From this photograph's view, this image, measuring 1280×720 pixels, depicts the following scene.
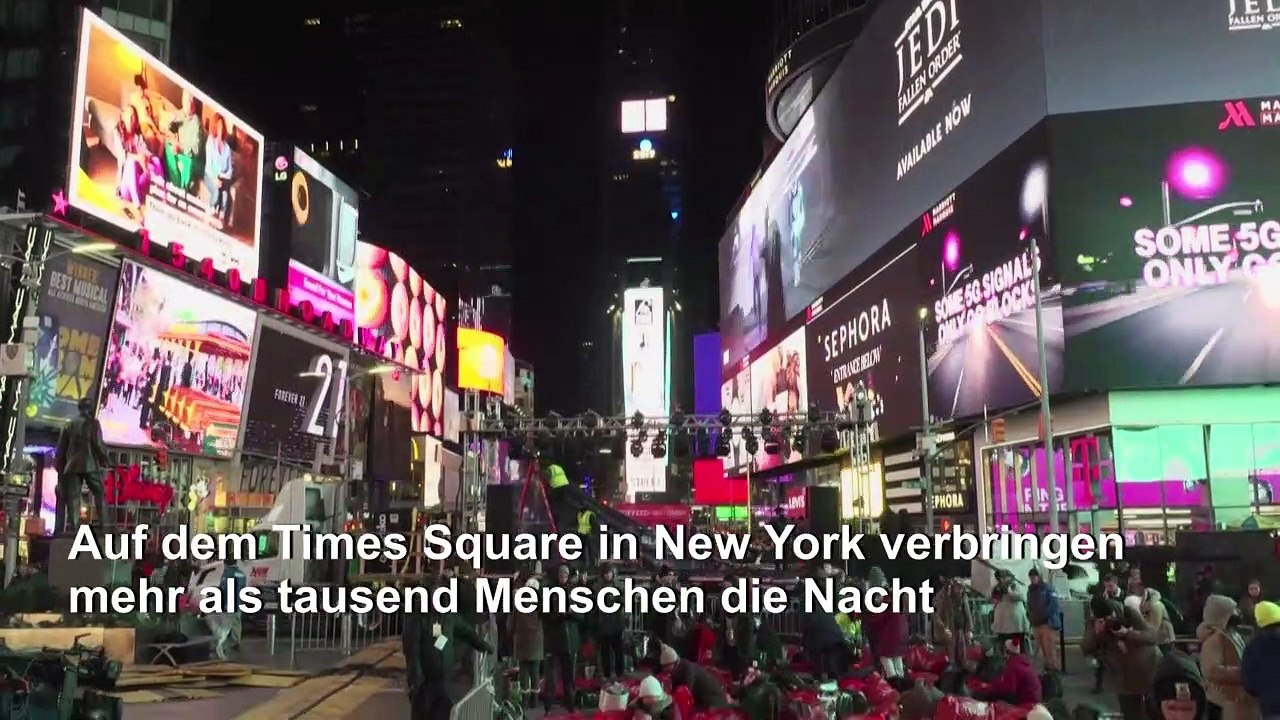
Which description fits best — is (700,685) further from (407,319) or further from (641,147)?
(641,147)

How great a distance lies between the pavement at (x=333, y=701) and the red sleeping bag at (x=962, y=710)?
2541 millimetres

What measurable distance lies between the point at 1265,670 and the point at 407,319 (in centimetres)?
4658

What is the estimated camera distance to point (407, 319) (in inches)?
1969

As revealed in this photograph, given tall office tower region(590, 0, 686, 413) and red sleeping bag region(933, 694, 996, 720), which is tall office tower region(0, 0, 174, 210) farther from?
tall office tower region(590, 0, 686, 413)

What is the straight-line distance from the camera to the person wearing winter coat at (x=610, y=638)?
13.8 m

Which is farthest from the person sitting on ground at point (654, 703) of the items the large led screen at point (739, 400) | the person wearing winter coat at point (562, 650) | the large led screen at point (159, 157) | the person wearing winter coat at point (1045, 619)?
the large led screen at point (739, 400)

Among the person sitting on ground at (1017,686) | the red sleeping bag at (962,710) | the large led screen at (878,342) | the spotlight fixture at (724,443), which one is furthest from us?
the large led screen at (878,342)

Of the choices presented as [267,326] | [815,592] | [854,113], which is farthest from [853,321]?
[815,592]

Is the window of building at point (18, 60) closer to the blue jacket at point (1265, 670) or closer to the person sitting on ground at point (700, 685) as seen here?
the person sitting on ground at point (700, 685)

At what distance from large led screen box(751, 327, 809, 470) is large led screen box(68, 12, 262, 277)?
25.1 metres

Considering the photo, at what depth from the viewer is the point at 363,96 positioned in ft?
309

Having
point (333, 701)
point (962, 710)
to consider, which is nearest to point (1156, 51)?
point (962, 710)

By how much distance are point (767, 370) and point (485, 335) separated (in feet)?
66.8

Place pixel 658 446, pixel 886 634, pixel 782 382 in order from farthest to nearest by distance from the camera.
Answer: pixel 782 382, pixel 658 446, pixel 886 634
